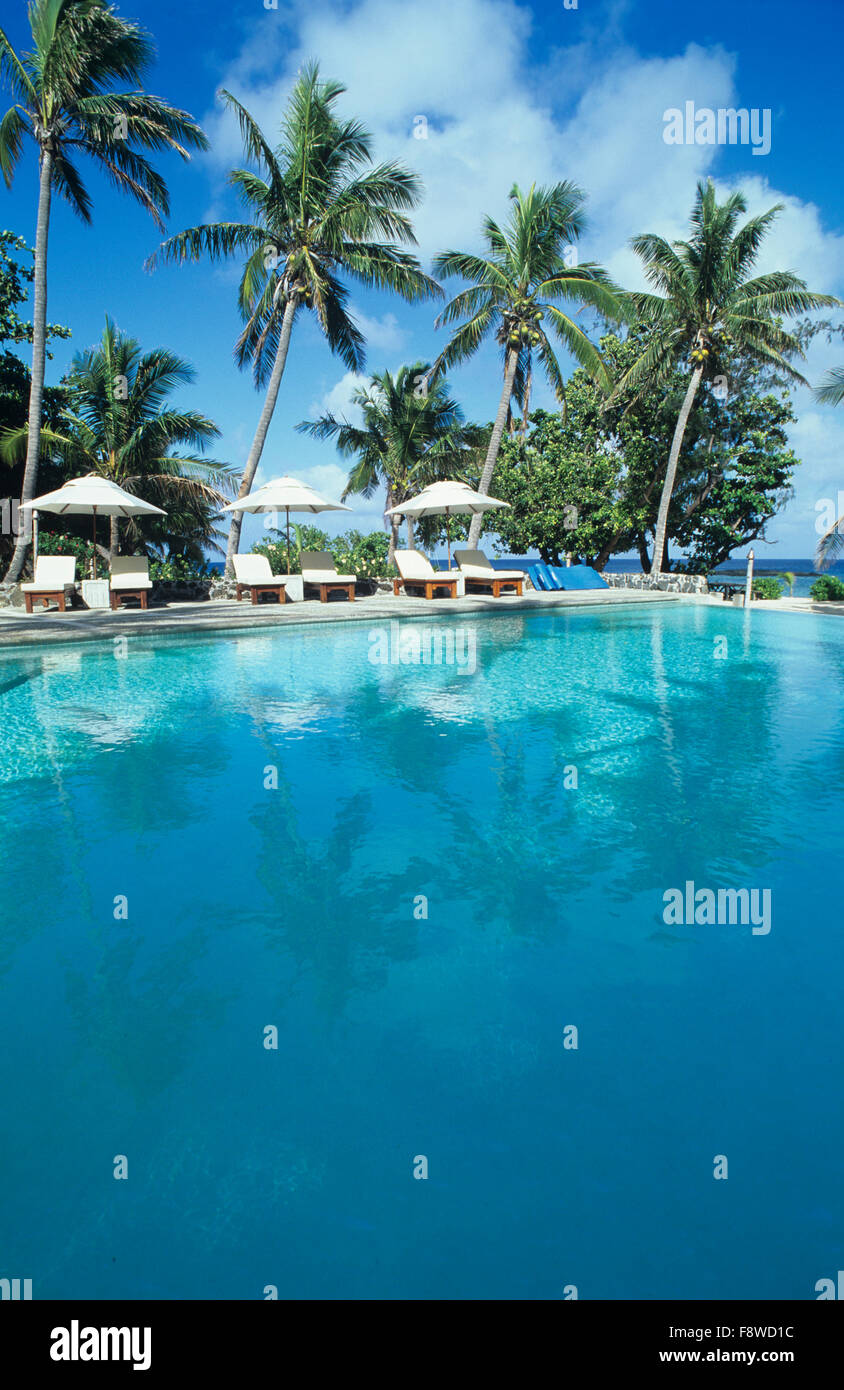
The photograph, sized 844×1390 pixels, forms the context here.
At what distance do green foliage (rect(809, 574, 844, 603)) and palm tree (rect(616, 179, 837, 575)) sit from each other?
204 inches

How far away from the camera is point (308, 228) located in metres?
18.3

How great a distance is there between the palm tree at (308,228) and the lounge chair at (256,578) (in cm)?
119

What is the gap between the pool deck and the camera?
11719 mm

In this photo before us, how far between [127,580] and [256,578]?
9.58 feet

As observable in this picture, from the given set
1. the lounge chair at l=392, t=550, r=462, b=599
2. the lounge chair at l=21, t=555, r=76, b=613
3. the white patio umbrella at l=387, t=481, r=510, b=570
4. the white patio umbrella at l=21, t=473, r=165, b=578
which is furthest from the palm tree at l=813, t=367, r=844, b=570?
the lounge chair at l=21, t=555, r=76, b=613

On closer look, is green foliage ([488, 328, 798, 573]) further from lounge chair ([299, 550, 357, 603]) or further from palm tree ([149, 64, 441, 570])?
lounge chair ([299, 550, 357, 603])

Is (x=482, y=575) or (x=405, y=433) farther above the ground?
(x=405, y=433)

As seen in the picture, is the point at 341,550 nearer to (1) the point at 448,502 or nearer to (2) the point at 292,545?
(2) the point at 292,545

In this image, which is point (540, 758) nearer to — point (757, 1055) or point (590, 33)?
point (757, 1055)

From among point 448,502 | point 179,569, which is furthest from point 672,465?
point 179,569

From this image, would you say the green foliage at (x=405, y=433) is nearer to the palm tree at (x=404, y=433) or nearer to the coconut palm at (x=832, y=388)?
the palm tree at (x=404, y=433)
